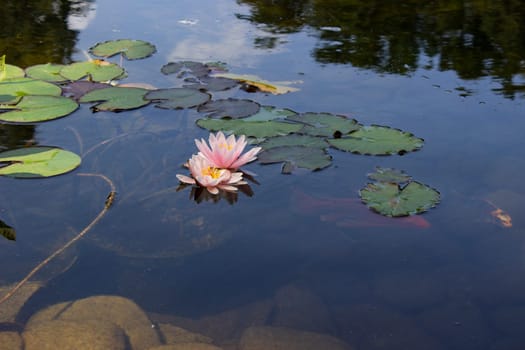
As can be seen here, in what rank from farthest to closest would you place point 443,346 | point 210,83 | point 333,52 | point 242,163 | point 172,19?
1. point 172,19
2. point 333,52
3. point 210,83
4. point 242,163
5. point 443,346

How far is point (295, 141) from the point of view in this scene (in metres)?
2.54

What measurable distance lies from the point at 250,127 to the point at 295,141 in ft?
0.76

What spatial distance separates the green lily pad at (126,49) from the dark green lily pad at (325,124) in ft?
4.13

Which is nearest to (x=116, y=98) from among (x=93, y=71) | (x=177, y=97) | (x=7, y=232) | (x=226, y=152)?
(x=177, y=97)

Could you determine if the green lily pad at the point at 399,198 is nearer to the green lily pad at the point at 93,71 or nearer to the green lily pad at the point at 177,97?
the green lily pad at the point at 177,97

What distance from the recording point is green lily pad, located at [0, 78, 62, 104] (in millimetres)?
2953

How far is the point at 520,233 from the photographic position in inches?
78.0

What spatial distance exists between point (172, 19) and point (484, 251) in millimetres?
3078

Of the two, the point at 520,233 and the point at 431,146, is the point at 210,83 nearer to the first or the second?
the point at 431,146

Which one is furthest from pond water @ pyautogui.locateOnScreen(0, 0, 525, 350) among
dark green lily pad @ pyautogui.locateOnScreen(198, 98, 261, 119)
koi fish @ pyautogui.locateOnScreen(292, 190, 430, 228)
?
dark green lily pad @ pyautogui.locateOnScreen(198, 98, 261, 119)

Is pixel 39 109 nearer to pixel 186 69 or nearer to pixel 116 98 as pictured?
pixel 116 98

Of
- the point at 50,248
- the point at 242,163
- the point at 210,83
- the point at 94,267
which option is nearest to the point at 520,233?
the point at 242,163

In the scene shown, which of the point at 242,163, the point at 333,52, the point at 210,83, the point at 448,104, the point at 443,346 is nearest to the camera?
the point at 443,346

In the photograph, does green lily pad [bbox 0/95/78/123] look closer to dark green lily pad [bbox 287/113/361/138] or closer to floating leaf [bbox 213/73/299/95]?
floating leaf [bbox 213/73/299/95]
